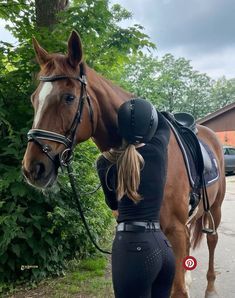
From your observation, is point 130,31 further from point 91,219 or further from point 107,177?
point 107,177

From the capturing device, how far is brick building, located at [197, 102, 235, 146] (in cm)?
2775

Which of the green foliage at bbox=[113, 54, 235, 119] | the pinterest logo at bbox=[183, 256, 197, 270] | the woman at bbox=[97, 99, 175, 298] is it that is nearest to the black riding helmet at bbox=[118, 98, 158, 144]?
the woman at bbox=[97, 99, 175, 298]

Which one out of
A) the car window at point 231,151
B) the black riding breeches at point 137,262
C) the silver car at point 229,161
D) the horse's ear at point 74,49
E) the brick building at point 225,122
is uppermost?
the brick building at point 225,122

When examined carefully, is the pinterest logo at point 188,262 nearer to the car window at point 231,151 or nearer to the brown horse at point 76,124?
the brown horse at point 76,124

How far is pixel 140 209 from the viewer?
5.65 ft

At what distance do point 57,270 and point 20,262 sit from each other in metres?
0.53

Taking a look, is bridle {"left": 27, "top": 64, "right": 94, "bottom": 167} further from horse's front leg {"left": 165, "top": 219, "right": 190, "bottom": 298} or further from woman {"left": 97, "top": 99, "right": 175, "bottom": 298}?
horse's front leg {"left": 165, "top": 219, "right": 190, "bottom": 298}

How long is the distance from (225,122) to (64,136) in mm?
29151

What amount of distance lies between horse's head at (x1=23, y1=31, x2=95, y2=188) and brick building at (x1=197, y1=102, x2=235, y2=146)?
1058 inches

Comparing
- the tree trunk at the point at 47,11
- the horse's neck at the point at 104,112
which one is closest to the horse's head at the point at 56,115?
the horse's neck at the point at 104,112

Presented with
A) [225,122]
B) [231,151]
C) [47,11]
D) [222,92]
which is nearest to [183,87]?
[222,92]

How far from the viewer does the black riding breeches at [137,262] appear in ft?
5.44

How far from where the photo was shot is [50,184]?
1.79 meters

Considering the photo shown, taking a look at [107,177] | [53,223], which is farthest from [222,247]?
[107,177]
